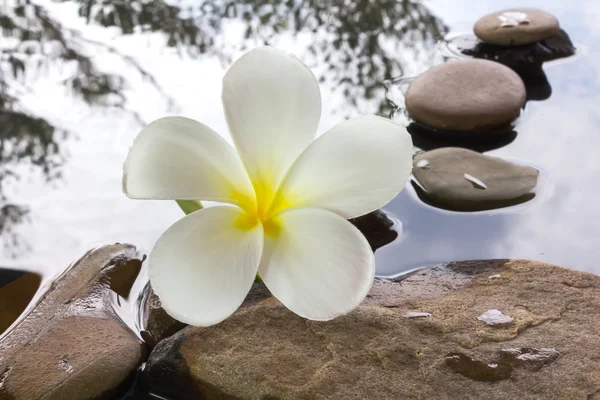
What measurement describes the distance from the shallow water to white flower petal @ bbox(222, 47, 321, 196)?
27 cm

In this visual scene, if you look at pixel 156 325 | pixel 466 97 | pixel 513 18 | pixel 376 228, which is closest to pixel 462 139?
pixel 466 97

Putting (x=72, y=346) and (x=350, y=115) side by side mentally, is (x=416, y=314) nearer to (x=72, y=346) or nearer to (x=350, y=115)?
(x=72, y=346)

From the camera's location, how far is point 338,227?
1.28 feet

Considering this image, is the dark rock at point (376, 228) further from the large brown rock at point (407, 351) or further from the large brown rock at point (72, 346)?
the large brown rock at point (72, 346)

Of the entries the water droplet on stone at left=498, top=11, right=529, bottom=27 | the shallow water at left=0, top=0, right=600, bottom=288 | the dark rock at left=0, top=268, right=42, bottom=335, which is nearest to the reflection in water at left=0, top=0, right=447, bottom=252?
the shallow water at left=0, top=0, right=600, bottom=288

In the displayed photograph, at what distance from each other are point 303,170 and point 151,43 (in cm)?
85

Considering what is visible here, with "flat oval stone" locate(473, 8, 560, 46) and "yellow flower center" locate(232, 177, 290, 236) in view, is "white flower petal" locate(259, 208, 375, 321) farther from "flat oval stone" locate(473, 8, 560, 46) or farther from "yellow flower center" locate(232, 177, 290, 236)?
"flat oval stone" locate(473, 8, 560, 46)

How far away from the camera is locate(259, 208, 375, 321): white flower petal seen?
1.21 feet

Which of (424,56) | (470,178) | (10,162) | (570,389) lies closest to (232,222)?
(570,389)

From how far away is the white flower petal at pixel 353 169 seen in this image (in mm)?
398

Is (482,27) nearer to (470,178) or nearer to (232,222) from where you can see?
(470,178)

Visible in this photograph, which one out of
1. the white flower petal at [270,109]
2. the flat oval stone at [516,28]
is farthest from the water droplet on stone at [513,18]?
the white flower petal at [270,109]

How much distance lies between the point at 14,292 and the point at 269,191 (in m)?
0.37

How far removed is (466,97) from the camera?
0.90m
